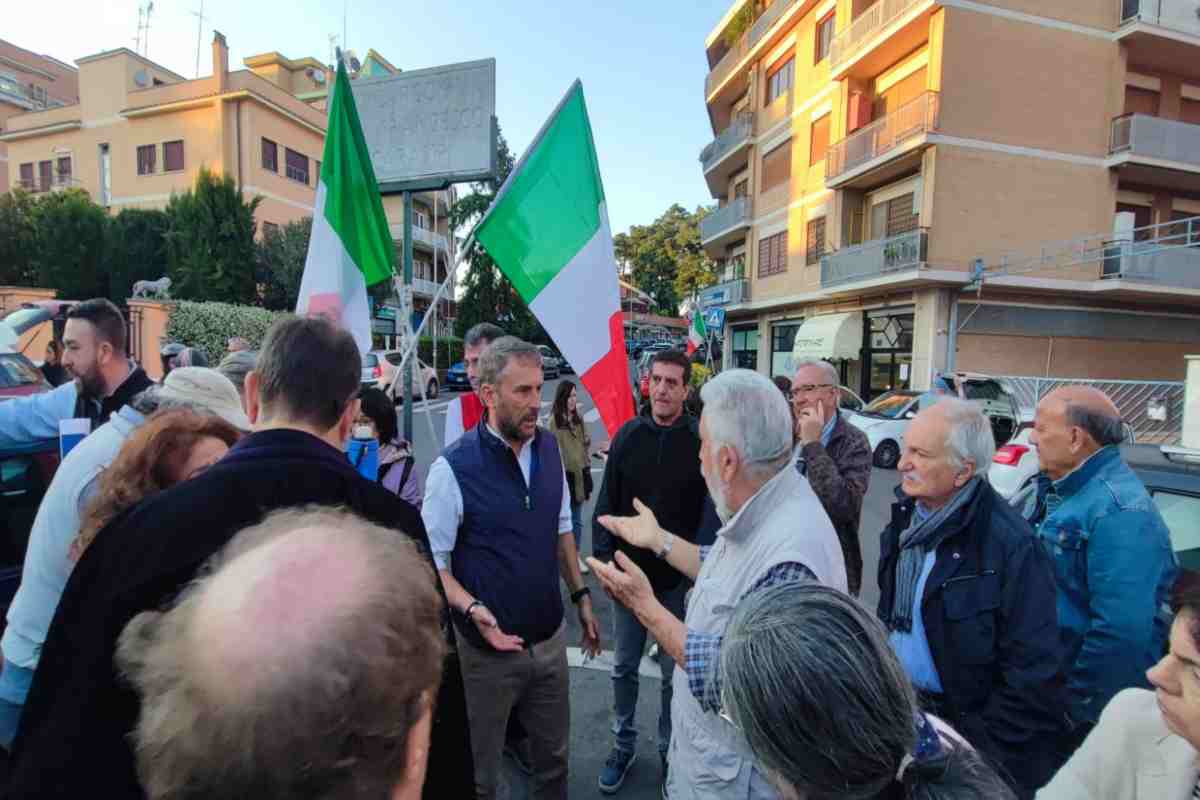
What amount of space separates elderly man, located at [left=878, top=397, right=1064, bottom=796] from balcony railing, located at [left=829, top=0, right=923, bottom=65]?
19931 millimetres

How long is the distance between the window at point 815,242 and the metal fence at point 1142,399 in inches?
316

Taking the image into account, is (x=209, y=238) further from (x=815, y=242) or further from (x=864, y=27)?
(x=864, y=27)

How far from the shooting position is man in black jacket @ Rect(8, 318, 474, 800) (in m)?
0.97

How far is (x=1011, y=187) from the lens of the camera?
17641 mm

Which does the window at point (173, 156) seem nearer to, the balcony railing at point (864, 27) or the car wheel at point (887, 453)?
the balcony railing at point (864, 27)

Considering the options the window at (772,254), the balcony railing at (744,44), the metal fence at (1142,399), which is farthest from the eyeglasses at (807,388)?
the balcony railing at (744,44)

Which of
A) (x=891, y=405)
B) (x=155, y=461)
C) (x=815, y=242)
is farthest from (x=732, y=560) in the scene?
(x=815, y=242)

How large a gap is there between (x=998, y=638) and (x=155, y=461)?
2462 millimetres

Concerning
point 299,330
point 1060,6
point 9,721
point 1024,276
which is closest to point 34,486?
point 9,721

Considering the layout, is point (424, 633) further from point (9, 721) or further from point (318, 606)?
point (9, 721)

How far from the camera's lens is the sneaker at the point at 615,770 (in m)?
2.87

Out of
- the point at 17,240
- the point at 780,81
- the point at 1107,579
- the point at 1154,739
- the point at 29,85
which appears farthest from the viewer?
the point at 29,85

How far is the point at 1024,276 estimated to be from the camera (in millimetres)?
17422

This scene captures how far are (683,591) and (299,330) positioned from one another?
225 centimetres
